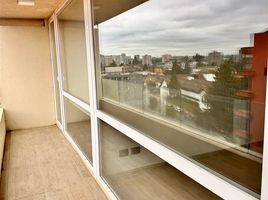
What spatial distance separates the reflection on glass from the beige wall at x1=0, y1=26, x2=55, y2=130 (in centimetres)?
412

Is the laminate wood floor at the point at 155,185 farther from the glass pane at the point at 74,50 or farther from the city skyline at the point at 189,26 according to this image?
the glass pane at the point at 74,50

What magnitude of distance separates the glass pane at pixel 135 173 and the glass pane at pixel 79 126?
655 millimetres

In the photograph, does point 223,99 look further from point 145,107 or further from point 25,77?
point 25,77

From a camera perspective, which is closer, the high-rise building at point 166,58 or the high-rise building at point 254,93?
the high-rise building at point 254,93

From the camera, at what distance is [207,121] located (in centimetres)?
152

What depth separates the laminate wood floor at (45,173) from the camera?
3094mm

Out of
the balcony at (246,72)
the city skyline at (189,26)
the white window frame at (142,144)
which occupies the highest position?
the city skyline at (189,26)

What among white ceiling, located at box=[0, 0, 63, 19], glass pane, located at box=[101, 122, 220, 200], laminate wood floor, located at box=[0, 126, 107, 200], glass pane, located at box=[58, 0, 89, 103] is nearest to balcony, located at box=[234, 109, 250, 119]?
glass pane, located at box=[101, 122, 220, 200]

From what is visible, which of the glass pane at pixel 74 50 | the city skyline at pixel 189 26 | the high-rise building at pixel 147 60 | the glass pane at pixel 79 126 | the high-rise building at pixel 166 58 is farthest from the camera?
the glass pane at pixel 79 126

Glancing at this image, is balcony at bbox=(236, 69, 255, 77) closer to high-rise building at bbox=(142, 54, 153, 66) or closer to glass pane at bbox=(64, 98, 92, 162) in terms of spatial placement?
high-rise building at bbox=(142, 54, 153, 66)

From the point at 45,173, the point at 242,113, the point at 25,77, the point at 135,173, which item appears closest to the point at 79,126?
the point at 45,173

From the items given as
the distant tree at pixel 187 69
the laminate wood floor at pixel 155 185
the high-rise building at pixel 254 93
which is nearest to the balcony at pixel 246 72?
the high-rise building at pixel 254 93

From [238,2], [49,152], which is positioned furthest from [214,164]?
[49,152]

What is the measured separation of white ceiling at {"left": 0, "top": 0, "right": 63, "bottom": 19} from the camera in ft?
13.7
